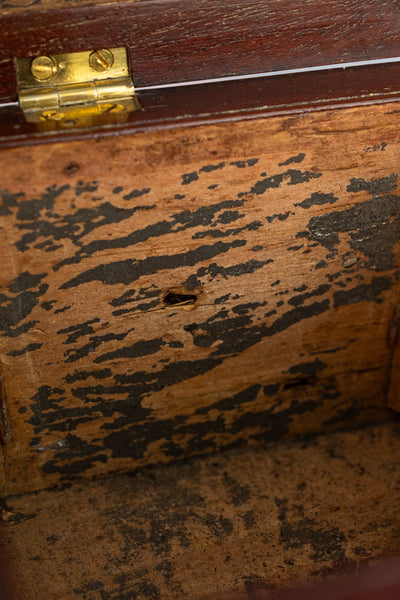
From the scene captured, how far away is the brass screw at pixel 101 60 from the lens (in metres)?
0.93

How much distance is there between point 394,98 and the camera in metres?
0.93

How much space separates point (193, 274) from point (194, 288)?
28 millimetres

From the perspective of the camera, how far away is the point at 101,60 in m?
0.94

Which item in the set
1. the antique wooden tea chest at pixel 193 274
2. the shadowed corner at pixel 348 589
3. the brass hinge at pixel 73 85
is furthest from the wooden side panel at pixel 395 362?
the brass hinge at pixel 73 85

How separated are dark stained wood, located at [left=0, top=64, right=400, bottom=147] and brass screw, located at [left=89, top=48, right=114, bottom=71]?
7 cm

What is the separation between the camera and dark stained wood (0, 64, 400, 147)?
2.83 feet

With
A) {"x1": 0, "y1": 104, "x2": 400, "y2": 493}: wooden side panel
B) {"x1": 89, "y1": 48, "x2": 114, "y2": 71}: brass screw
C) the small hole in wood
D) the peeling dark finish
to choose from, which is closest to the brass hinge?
{"x1": 89, "y1": 48, "x2": 114, "y2": 71}: brass screw

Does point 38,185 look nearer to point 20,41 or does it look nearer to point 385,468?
point 20,41

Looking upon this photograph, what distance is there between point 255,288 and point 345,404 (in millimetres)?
366

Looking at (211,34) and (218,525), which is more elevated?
(211,34)

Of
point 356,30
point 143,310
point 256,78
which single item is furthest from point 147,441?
point 356,30

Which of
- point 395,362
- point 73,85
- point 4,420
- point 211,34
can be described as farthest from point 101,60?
point 395,362

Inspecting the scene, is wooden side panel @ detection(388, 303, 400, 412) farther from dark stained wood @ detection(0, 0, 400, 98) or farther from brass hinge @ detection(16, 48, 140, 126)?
brass hinge @ detection(16, 48, 140, 126)

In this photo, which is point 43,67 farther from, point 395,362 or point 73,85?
point 395,362
